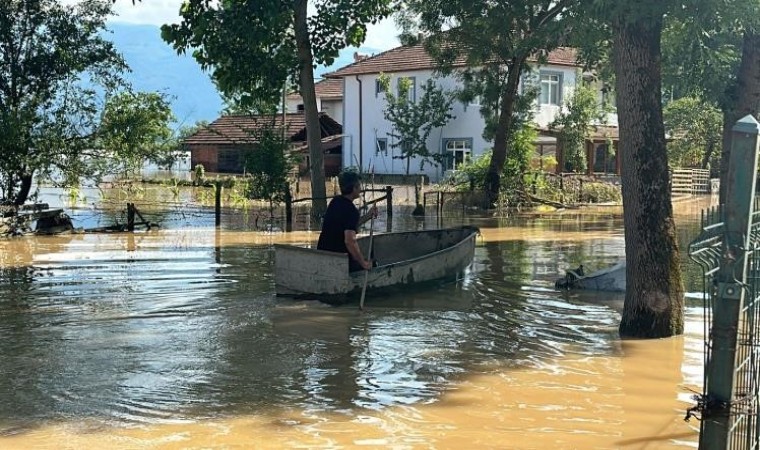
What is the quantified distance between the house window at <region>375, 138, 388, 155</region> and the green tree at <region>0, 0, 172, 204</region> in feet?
85.1

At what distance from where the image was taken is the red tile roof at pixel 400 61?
146 feet

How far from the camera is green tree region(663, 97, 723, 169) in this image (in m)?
44.4

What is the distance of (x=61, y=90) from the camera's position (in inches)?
873

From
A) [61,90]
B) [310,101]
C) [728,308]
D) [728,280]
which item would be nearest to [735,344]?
[728,308]

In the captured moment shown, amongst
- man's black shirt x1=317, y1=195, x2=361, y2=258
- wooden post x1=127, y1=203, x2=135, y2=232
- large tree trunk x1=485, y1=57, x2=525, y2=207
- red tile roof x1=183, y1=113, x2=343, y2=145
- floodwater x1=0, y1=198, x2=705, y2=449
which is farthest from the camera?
red tile roof x1=183, y1=113, x2=343, y2=145

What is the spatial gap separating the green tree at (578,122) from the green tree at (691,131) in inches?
207

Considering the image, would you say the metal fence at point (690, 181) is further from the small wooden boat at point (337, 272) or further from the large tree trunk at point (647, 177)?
the large tree trunk at point (647, 177)

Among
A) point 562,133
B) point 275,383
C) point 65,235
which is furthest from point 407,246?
point 562,133

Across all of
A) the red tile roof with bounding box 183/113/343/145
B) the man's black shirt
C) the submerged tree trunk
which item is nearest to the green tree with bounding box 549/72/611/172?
the red tile roof with bounding box 183/113/343/145

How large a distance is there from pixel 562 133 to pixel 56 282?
31037mm

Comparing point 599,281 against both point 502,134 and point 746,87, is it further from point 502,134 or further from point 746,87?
point 502,134

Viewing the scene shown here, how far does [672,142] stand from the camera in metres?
→ 47.2

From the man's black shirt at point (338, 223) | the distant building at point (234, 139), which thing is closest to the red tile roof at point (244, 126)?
the distant building at point (234, 139)

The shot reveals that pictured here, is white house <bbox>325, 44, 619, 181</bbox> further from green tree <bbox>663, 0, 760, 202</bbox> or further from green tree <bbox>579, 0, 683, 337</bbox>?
green tree <bbox>579, 0, 683, 337</bbox>
